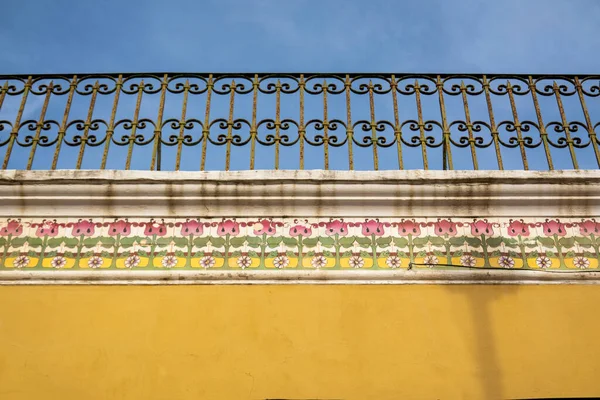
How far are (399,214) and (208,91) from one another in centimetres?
165

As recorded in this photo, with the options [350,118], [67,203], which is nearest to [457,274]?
[350,118]

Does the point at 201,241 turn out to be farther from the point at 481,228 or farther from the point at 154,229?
the point at 481,228

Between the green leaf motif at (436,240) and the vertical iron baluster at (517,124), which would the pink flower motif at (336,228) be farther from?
the vertical iron baluster at (517,124)

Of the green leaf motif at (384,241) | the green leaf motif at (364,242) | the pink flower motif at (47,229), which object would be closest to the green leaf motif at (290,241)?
the green leaf motif at (364,242)

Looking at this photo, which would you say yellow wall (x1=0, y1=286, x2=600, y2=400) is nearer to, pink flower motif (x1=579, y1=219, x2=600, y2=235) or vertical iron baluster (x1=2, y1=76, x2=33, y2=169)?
pink flower motif (x1=579, y1=219, x2=600, y2=235)

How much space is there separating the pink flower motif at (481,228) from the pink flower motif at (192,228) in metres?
1.72

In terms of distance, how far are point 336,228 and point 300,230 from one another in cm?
23

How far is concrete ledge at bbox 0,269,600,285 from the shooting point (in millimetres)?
4324

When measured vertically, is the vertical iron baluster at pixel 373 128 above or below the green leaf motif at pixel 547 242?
above

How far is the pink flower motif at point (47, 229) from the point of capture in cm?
453

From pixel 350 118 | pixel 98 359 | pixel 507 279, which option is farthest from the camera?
pixel 350 118

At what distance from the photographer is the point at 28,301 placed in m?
4.29

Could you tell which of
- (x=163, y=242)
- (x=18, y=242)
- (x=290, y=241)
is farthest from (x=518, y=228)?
(x=18, y=242)

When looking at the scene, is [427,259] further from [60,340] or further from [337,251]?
[60,340]
